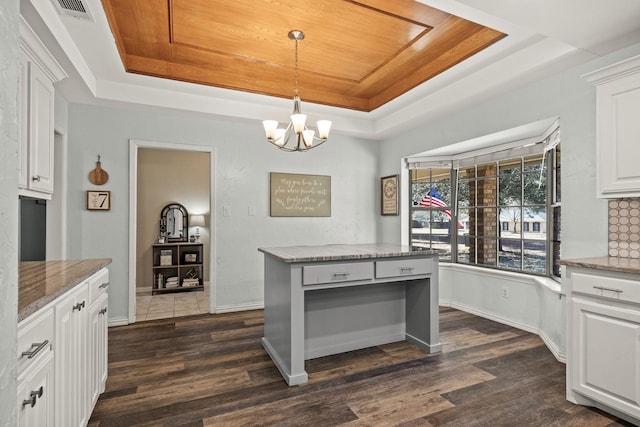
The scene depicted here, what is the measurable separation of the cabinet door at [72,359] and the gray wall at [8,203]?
0.74m

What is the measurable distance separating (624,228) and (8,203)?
10.5ft

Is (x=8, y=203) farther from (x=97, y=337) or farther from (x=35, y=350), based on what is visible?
(x=97, y=337)

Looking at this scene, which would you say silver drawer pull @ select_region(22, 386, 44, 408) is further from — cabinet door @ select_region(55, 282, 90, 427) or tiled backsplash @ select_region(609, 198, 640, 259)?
tiled backsplash @ select_region(609, 198, 640, 259)

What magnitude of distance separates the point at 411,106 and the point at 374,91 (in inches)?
18.9

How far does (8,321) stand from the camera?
0.77m

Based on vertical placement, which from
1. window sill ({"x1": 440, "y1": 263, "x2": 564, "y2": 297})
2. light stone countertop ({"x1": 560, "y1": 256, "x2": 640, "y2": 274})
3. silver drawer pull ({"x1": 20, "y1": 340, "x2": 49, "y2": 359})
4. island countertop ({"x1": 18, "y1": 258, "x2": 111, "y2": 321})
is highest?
light stone countertop ({"x1": 560, "y1": 256, "x2": 640, "y2": 274})

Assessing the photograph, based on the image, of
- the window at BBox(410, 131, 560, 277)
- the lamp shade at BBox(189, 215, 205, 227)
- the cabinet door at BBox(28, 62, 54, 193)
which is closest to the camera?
the cabinet door at BBox(28, 62, 54, 193)

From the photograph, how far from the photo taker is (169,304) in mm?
4691

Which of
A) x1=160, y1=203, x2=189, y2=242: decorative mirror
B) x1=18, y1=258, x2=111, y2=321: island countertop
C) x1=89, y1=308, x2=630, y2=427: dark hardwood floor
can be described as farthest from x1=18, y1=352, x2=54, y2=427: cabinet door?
x1=160, y1=203, x2=189, y2=242: decorative mirror

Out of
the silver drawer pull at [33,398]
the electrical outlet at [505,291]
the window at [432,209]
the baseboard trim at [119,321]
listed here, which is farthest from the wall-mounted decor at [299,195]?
the silver drawer pull at [33,398]

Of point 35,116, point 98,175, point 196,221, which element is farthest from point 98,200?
point 196,221

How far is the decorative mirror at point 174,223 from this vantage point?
568 centimetres

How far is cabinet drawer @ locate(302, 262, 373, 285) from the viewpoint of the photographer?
7.93 feet

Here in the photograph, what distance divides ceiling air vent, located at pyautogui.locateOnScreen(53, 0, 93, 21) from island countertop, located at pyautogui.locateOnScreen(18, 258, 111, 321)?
166 centimetres
